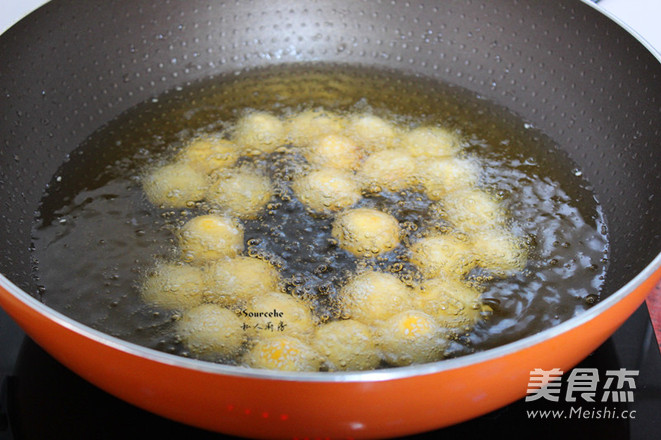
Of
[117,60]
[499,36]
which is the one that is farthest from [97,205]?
[499,36]

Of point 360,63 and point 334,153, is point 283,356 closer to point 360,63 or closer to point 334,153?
point 334,153

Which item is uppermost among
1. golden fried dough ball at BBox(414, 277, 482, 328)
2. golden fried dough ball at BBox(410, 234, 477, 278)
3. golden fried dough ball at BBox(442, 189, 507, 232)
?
golden fried dough ball at BBox(442, 189, 507, 232)

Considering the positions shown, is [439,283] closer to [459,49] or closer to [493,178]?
[493,178]

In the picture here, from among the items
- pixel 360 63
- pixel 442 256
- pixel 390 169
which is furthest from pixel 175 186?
pixel 360 63

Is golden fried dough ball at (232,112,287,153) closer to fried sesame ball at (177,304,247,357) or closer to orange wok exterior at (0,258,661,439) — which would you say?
fried sesame ball at (177,304,247,357)

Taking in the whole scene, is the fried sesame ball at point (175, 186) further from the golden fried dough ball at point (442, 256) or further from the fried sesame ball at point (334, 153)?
the golden fried dough ball at point (442, 256)

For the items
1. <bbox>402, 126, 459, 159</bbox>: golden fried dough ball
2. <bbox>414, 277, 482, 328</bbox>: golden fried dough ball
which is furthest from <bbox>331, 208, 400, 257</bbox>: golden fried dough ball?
<bbox>402, 126, 459, 159</bbox>: golden fried dough ball
